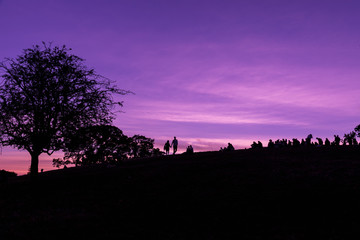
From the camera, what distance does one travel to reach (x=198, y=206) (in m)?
15.9

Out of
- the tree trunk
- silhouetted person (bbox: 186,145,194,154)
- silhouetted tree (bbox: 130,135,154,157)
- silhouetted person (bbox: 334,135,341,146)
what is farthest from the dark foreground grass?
silhouetted tree (bbox: 130,135,154,157)

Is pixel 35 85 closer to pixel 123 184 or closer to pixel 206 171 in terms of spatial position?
pixel 123 184

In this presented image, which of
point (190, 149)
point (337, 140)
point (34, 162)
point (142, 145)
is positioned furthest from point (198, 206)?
point (142, 145)

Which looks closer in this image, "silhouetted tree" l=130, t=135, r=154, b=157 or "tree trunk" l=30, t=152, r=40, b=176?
"tree trunk" l=30, t=152, r=40, b=176

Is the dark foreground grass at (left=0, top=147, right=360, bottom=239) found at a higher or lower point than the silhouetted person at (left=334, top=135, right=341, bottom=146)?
lower

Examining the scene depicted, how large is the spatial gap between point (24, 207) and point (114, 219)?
Result: 7.77 metres

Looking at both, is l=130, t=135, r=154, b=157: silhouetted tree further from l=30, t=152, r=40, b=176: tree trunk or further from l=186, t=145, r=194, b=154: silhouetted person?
l=30, t=152, r=40, b=176: tree trunk

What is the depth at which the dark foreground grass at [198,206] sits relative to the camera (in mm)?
11945

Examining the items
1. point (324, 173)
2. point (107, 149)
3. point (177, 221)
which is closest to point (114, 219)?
point (177, 221)

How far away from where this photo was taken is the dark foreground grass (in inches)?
470

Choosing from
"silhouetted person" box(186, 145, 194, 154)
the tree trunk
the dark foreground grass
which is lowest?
the dark foreground grass

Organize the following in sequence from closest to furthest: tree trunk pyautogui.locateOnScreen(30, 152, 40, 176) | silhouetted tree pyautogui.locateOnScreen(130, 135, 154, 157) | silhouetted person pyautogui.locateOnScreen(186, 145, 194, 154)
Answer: tree trunk pyautogui.locateOnScreen(30, 152, 40, 176), silhouetted person pyautogui.locateOnScreen(186, 145, 194, 154), silhouetted tree pyautogui.locateOnScreen(130, 135, 154, 157)

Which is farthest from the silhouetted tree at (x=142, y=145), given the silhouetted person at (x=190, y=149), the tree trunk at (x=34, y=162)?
the tree trunk at (x=34, y=162)

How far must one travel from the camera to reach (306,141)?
171ft
